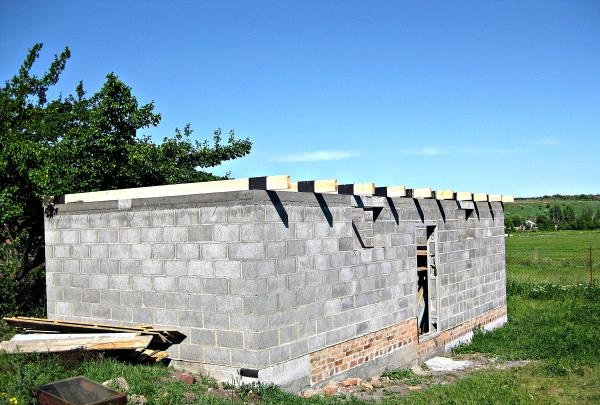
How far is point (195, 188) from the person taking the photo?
834 centimetres

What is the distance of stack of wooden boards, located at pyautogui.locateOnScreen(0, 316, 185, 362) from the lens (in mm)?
8031

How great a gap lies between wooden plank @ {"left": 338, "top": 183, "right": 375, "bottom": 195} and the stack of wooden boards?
333cm

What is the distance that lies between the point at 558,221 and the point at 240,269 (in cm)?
7521

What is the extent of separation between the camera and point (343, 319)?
9359 millimetres

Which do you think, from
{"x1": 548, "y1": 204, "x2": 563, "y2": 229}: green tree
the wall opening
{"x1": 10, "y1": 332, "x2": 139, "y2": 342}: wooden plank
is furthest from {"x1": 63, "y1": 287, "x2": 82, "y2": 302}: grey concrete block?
{"x1": 548, "y1": 204, "x2": 563, "y2": 229}: green tree

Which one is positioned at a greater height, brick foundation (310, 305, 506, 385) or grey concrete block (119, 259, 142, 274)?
grey concrete block (119, 259, 142, 274)

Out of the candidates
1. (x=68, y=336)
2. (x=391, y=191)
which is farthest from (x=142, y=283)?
(x=391, y=191)

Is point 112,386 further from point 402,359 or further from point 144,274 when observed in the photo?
point 402,359

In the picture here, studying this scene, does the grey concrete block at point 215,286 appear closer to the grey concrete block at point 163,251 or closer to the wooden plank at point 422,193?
the grey concrete block at point 163,251

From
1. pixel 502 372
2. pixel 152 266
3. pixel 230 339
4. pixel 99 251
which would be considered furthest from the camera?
pixel 502 372

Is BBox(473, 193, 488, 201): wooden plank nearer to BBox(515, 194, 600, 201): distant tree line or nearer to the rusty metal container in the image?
the rusty metal container

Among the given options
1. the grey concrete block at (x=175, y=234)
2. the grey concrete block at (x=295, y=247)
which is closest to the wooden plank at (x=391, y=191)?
the grey concrete block at (x=295, y=247)

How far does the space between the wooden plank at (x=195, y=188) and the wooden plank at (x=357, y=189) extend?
198 cm

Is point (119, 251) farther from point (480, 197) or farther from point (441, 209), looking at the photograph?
point (480, 197)
